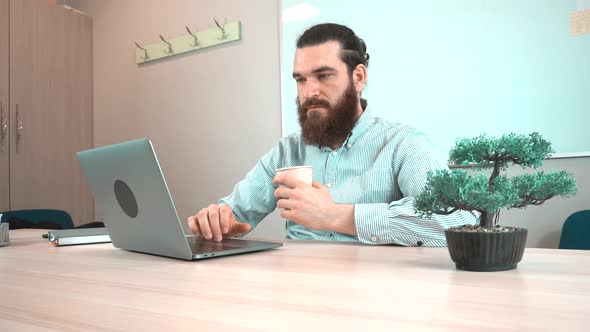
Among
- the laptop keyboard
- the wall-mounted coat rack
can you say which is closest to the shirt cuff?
the laptop keyboard

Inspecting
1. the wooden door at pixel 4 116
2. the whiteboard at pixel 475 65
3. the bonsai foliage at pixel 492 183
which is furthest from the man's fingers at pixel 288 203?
the wooden door at pixel 4 116

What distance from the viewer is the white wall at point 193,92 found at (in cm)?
314

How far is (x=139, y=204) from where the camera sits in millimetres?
1053

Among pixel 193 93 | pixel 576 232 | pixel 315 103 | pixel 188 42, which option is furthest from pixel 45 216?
pixel 576 232

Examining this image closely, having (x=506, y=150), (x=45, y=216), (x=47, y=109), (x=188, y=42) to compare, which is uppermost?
(x=188, y=42)

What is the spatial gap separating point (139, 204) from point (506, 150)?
0.71 metres

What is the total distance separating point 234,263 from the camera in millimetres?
972

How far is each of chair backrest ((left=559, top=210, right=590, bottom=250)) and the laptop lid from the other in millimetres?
1660

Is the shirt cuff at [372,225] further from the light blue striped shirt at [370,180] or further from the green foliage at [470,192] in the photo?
the green foliage at [470,192]

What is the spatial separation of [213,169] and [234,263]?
8.02 feet

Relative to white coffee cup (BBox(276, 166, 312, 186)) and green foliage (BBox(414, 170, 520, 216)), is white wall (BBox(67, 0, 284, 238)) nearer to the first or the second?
white coffee cup (BBox(276, 166, 312, 186))

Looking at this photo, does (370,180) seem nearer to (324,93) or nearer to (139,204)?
(324,93)

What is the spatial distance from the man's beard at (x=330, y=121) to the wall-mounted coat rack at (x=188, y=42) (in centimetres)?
146

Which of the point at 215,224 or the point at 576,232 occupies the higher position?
the point at 215,224
